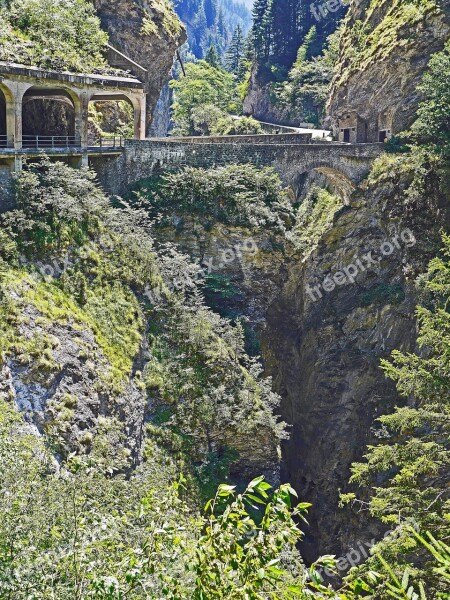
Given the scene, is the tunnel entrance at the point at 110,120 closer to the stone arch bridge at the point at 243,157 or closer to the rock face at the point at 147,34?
the rock face at the point at 147,34

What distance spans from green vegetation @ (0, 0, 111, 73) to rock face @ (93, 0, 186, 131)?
509 centimetres

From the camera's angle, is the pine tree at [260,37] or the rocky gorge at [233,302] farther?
the pine tree at [260,37]

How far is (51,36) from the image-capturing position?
1014 inches

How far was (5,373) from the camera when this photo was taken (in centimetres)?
1578

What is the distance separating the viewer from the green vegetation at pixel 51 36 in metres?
23.3

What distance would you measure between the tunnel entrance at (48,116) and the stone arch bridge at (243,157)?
8.07 ft

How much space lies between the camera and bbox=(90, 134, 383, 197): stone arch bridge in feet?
89.5

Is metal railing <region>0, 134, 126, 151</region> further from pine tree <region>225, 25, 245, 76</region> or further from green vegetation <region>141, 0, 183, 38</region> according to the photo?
pine tree <region>225, 25, 245, 76</region>

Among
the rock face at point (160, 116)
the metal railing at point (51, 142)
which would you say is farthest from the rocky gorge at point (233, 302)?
the rock face at point (160, 116)

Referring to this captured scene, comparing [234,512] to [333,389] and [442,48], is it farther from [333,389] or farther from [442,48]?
→ [442,48]

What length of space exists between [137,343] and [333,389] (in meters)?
12.8

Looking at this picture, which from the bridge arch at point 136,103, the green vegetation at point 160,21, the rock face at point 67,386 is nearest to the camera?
the rock face at point 67,386

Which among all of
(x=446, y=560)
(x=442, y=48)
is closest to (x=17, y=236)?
(x=446, y=560)

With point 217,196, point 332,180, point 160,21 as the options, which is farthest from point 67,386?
point 160,21
